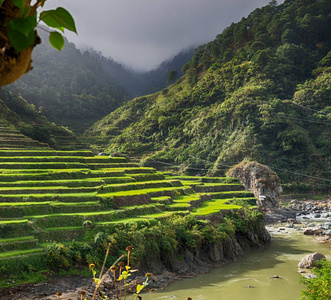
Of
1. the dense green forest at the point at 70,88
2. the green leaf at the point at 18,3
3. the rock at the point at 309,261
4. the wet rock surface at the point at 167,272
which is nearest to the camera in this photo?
the green leaf at the point at 18,3

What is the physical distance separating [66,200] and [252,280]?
8570mm

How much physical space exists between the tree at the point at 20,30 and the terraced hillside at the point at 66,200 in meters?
11.8

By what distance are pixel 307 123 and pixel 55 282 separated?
138 ft

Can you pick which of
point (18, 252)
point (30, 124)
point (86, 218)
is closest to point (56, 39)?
point (18, 252)

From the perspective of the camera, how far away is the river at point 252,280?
12641 millimetres

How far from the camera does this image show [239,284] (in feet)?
45.2

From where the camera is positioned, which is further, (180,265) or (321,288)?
(180,265)

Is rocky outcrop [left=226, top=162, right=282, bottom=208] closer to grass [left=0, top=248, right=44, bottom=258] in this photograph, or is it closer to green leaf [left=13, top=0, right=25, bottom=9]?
grass [left=0, top=248, right=44, bottom=258]

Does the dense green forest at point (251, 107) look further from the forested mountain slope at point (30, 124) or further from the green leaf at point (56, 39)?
the green leaf at point (56, 39)

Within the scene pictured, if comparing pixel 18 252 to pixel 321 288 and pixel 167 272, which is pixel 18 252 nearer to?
pixel 167 272

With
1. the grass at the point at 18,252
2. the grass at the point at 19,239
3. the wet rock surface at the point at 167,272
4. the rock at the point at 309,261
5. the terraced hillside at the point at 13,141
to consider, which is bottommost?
the rock at the point at 309,261

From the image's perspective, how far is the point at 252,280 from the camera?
46.9ft

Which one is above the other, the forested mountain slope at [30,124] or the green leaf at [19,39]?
the forested mountain slope at [30,124]

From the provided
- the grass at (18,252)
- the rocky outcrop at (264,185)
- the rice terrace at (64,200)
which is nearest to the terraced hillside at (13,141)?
the rice terrace at (64,200)
